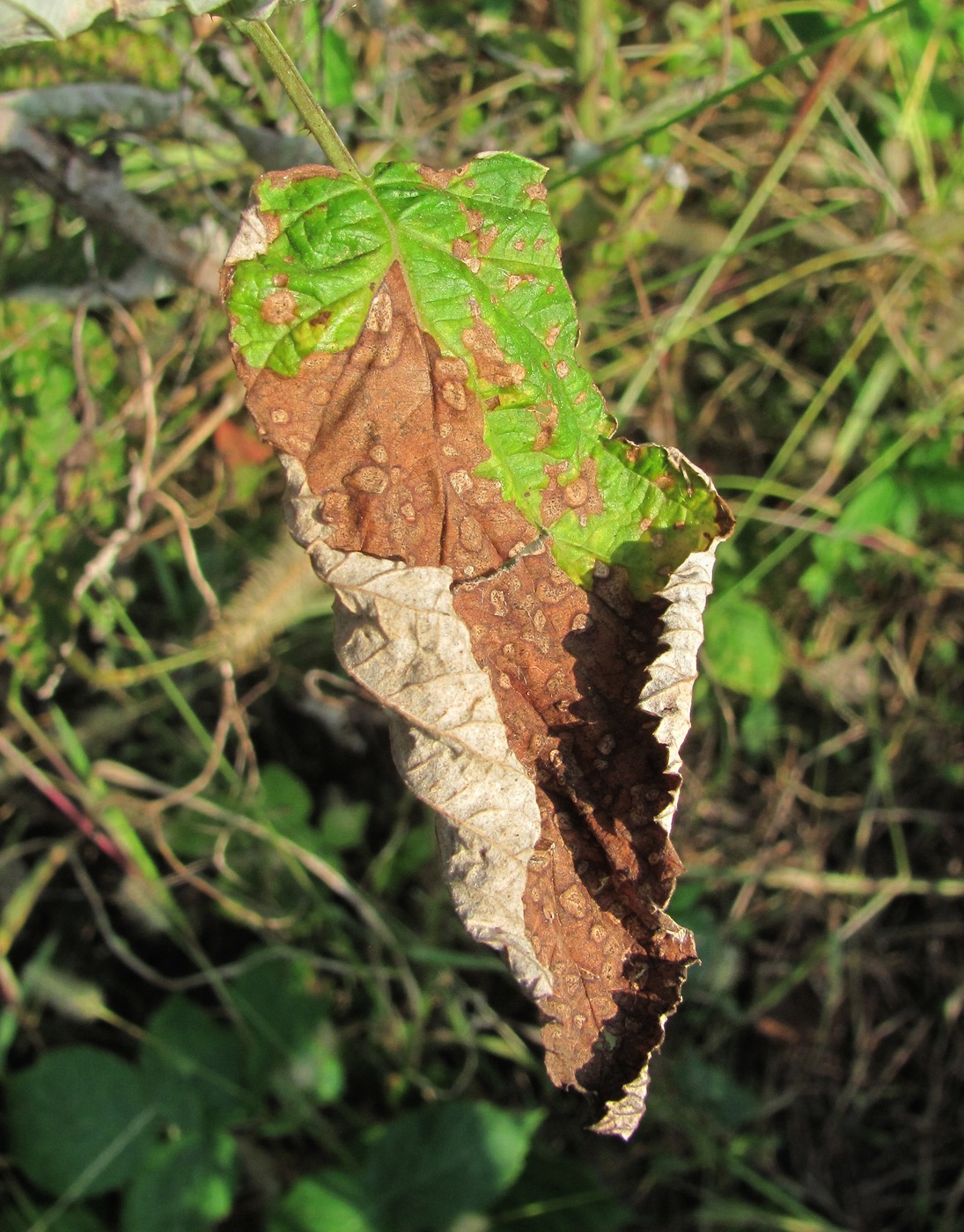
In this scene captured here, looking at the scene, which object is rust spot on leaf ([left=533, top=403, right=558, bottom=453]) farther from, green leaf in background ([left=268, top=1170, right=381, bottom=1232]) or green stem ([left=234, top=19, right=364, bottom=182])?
green leaf in background ([left=268, top=1170, right=381, bottom=1232])

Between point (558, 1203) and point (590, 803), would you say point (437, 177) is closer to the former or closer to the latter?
point (590, 803)

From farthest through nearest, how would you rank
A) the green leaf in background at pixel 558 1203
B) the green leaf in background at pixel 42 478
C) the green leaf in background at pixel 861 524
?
1. the green leaf in background at pixel 861 524
2. the green leaf in background at pixel 558 1203
3. the green leaf in background at pixel 42 478

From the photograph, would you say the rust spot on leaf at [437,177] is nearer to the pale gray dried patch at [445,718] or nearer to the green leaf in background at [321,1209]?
the pale gray dried patch at [445,718]

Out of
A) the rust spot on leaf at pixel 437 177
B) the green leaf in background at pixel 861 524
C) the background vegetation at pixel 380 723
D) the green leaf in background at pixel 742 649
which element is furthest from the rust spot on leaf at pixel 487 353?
the green leaf in background at pixel 861 524

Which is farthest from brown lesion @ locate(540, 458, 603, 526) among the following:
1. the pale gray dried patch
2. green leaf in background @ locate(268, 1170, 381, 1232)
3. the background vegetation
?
green leaf in background @ locate(268, 1170, 381, 1232)

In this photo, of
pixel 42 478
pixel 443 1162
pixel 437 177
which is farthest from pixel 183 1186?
pixel 437 177

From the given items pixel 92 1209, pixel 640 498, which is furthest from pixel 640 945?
pixel 92 1209
